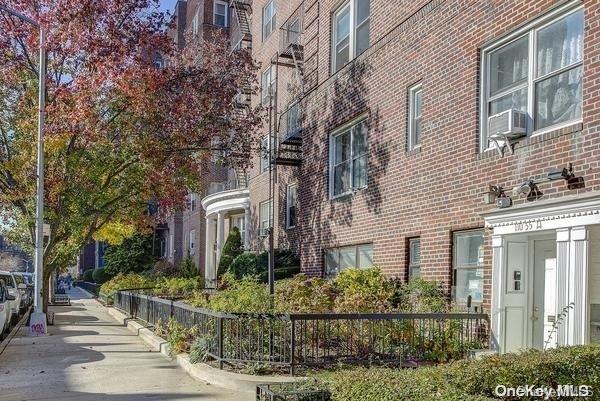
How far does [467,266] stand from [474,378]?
5.00m

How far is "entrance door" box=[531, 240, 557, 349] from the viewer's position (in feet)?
27.9

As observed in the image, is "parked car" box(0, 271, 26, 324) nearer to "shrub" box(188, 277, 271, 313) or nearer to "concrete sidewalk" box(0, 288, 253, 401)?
"concrete sidewalk" box(0, 288, 253, 401)

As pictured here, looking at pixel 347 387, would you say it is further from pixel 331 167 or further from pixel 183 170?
pixel 183 170

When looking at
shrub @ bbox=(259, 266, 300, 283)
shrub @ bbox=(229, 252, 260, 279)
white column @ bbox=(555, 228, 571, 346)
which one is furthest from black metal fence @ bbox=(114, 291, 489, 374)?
shrub @ bbox=(229, 252, 260, 279)

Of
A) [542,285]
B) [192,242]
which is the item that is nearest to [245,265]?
[542,285]

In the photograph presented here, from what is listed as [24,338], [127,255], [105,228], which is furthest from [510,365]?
[127,255]

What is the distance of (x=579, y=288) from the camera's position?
292 inches

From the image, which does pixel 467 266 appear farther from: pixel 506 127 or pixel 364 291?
pixel 506 127

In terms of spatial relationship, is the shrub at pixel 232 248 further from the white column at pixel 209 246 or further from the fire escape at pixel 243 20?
the fire escape at pixel 243 20

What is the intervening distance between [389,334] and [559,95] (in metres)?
4.09

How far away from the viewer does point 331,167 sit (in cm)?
1523

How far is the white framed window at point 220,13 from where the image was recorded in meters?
34.8
